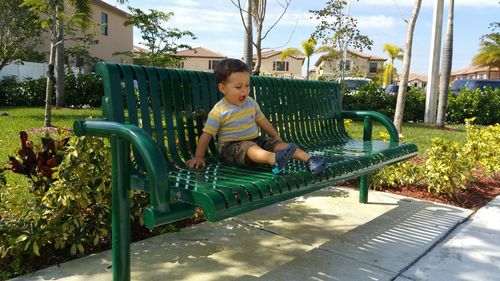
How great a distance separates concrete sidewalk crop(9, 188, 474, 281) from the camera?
107 inches

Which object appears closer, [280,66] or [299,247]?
[299,247]

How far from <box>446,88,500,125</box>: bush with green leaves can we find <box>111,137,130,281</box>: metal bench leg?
15020mm

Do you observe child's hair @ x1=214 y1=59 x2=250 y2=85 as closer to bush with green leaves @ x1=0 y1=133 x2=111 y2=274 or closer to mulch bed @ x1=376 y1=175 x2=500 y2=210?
bush with green leaves @ x1=0 y1=133 x2=111 y2=274

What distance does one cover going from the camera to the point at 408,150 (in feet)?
12.5

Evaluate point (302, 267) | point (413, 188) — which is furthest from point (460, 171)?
point (302, 267)

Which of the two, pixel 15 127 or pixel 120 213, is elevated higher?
pixel 120 213

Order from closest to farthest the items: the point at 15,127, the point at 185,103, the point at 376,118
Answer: the point at 185,103 < the point at 376,118 < the point at 15,127

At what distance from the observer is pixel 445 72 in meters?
13.6

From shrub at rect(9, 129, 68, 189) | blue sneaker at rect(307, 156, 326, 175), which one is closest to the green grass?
shrub at rect(9, 129, 68, 189)

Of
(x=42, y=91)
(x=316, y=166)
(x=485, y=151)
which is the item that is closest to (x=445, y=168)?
(x=485, y=151)

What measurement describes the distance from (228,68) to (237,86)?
13cm

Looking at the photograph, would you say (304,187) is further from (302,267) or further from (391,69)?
(391,69)

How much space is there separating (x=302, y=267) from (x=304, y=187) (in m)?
0.66

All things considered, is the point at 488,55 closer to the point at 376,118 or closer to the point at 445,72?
the point at 445,72
